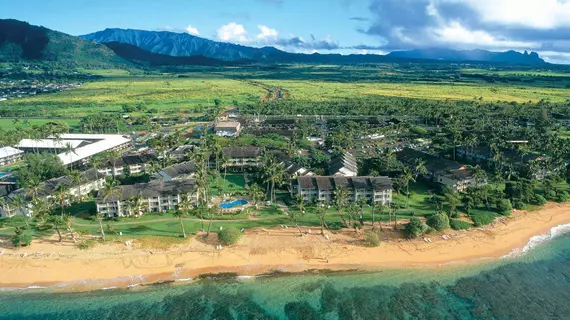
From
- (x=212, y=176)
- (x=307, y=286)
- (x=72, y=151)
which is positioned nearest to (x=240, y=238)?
(x=307, y=286)

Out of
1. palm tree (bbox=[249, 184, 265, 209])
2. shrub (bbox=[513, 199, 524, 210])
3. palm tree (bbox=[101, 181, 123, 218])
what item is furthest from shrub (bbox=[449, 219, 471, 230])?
palm tree (bbox=[101, 181, 123, 218])

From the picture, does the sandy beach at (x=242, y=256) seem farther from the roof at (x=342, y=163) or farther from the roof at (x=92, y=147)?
the roof at (x=92, y=147)

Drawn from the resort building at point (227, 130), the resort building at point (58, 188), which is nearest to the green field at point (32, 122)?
the resort building at point (227, 130)

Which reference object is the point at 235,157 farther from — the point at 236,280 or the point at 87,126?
the point at 87,126

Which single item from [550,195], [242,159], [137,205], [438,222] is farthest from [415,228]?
[242,159]

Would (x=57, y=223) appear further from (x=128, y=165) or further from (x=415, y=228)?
(x=415, y=228)

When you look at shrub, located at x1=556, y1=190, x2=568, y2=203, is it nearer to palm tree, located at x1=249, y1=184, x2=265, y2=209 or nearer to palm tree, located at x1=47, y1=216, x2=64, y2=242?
palm tree, located at x1=249, y1=184, x2=265, y2=209
